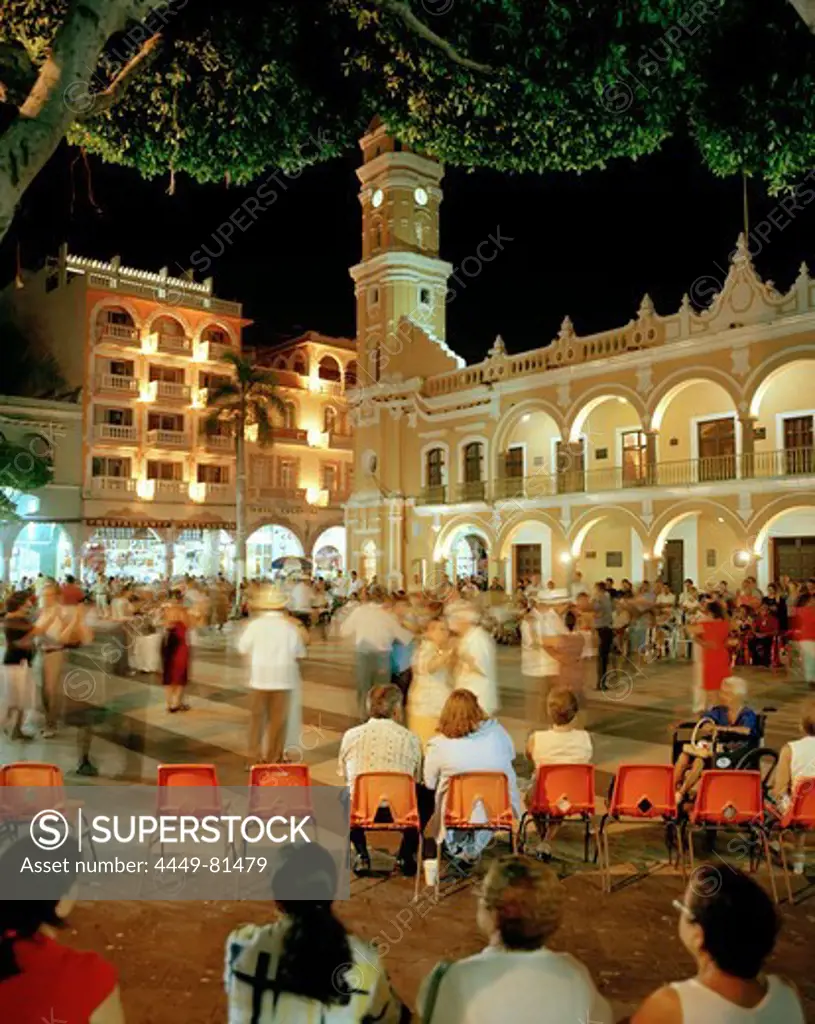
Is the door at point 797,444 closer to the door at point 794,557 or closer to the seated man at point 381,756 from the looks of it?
the door at point 794,557

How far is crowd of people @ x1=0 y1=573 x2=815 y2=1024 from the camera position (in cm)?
259

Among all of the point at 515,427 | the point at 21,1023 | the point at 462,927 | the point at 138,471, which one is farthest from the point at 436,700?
the point at 138,471

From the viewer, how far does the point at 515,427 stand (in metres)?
31.6

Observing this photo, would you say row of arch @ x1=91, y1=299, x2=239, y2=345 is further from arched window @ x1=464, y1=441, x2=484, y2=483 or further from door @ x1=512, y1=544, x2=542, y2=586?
door @ x1=512, y1=544, x2=542, y2=586

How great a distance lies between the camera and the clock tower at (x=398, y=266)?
114 ft

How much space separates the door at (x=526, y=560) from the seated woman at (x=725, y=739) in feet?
76.7

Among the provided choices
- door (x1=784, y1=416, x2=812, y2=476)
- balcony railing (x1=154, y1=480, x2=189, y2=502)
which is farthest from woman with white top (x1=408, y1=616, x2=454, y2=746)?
balcony railing (x1=154, y1=480, x2=189, y2=502)

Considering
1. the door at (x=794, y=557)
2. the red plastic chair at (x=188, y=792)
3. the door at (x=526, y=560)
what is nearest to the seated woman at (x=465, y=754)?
the red plastic chair at (x=188, y=792)

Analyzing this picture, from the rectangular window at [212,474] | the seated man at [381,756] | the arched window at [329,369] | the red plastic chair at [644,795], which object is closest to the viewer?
the red plastic chair at [644,795]

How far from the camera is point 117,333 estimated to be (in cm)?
4022

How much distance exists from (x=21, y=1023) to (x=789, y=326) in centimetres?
2448

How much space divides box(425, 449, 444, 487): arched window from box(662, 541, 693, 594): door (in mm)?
9335

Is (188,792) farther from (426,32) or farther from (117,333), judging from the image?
(117,333)

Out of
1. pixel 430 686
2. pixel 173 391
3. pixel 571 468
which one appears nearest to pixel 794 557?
pixel 571 468
